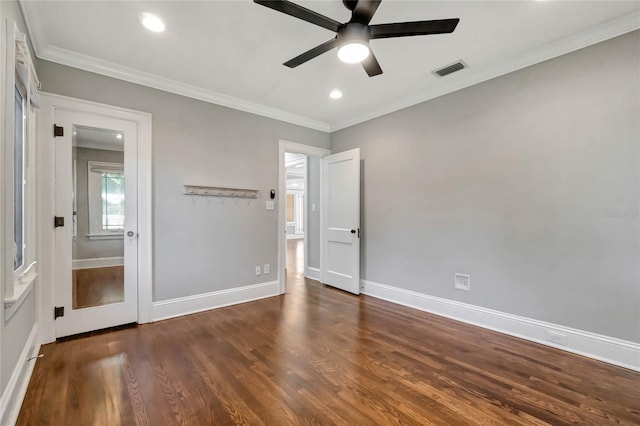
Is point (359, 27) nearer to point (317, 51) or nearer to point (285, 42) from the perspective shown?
point (317, 51)

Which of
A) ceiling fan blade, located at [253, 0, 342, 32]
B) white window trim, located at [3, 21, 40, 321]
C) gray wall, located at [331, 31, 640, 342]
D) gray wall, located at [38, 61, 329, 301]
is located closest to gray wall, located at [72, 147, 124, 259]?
white window trim, located at [3, 21, 40, 321]

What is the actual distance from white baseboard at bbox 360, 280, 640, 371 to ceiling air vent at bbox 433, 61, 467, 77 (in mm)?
2548

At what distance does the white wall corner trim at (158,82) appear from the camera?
8.97ft

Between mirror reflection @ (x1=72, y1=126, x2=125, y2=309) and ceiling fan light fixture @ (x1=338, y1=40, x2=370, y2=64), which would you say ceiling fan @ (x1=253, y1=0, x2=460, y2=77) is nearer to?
ceiling fan light fixture @ (x1=338, y1=40, x2=370, y2=64)

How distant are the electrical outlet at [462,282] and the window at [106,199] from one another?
12.2 ft

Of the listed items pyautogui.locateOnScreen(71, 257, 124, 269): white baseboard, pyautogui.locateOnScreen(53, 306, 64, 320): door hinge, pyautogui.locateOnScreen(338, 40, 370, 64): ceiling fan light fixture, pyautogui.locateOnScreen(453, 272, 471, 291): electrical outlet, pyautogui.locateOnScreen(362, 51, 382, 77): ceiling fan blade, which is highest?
pyautogui.locateOnScreen(362, 51, 382, 77): ceiling fan blade

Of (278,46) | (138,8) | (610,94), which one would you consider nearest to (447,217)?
(610,94)

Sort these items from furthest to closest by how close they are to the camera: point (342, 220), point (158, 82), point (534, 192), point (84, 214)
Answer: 1. point (342, 220)
2. point (158, 82)
3. point (84, 214)
4. point (534, 192)

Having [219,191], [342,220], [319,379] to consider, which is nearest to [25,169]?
[219,191]

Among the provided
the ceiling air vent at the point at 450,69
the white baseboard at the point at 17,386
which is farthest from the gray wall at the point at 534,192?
the white baseboard at the point at 17,386

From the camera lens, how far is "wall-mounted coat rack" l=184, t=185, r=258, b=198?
3492mm

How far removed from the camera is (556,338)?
263cm

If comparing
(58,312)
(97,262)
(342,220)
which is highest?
(342,220)

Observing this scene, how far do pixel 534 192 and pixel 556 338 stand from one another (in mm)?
1345
